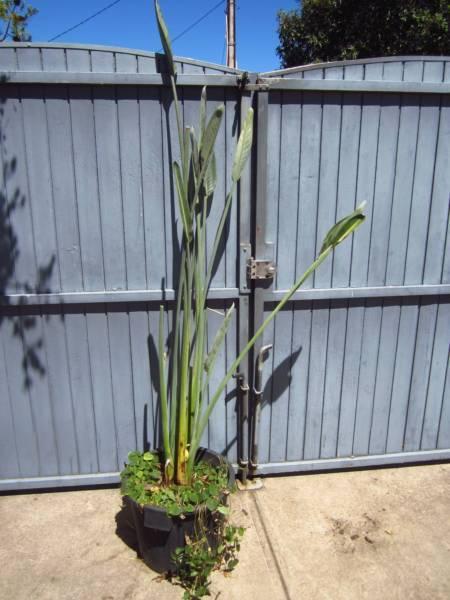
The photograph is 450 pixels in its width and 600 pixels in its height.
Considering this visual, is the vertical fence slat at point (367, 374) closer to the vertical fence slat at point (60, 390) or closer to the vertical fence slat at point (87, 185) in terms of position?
the vertical fence slat at point (87, 185)

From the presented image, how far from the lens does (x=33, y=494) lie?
2520mm

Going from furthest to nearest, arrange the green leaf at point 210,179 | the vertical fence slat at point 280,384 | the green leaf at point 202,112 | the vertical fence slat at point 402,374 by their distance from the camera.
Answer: the vertical fence slat at point 402,374 → the vertical fence slat at point 280,384 → the green leaf at point 210,179 → the green leaf at point 202,112

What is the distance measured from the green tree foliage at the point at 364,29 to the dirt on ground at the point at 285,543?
6.82m

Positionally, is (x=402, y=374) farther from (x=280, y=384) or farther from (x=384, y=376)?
(x=280, y=384)

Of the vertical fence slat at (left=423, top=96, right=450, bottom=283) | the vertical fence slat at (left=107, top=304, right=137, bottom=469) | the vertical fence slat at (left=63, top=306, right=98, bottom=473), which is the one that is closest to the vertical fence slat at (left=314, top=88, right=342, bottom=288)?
the vertical fence slat at (left=423, top=96, right=450, bottom=283)

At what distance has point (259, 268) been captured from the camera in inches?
89.4

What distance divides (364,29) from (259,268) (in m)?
6.79

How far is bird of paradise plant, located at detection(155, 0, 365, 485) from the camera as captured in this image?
1.92m

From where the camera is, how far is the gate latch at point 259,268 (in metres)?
2.27

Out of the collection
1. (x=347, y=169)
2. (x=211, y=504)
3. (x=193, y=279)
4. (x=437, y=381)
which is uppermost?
(x=347, y=169)

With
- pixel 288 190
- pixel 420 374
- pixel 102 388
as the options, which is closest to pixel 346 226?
pixel 288 190

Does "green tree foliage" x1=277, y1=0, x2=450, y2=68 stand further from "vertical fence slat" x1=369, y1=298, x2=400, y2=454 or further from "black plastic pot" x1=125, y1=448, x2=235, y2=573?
"black plastic pot" x1=125, y1=448, x2=235, y2=573

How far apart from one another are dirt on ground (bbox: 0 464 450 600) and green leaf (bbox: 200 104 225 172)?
1789mm

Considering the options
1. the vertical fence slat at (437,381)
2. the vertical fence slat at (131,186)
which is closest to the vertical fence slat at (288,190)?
the vertical fence slat at (131,186)
